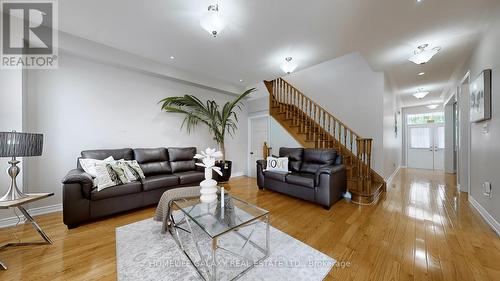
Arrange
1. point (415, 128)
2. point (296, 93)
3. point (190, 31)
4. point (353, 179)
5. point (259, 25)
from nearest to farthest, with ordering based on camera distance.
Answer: point (259, 25) → point (190, 31) → point (353, 179) → point (296, 93) → point (415, 128)

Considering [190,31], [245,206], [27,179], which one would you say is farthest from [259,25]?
[27,179]

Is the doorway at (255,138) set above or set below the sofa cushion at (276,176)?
above

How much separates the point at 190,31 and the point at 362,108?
4103 millimetres

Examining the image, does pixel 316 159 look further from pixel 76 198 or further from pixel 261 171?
pixel 76 198

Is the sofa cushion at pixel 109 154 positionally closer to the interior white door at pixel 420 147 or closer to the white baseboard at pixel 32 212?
the white baseboard at pixel 32 212

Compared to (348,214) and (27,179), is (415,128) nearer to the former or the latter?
(348,214)

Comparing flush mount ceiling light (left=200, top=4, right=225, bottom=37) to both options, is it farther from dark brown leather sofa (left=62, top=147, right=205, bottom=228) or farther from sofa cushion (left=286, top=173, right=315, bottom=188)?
sofa cushion (left=286, top=173, right=315, bottom=188)

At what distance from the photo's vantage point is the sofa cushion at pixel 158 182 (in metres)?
2.88

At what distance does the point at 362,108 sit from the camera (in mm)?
4375

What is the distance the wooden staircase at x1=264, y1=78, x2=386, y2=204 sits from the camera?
130 inches

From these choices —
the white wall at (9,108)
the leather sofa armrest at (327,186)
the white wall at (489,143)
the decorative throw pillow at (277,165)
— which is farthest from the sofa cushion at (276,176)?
the white wall at (9,108)

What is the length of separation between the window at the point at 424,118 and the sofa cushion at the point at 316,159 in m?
6.32

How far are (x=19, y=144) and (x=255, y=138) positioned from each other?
4.56 m

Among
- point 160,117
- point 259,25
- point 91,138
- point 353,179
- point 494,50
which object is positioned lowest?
point 353,179
